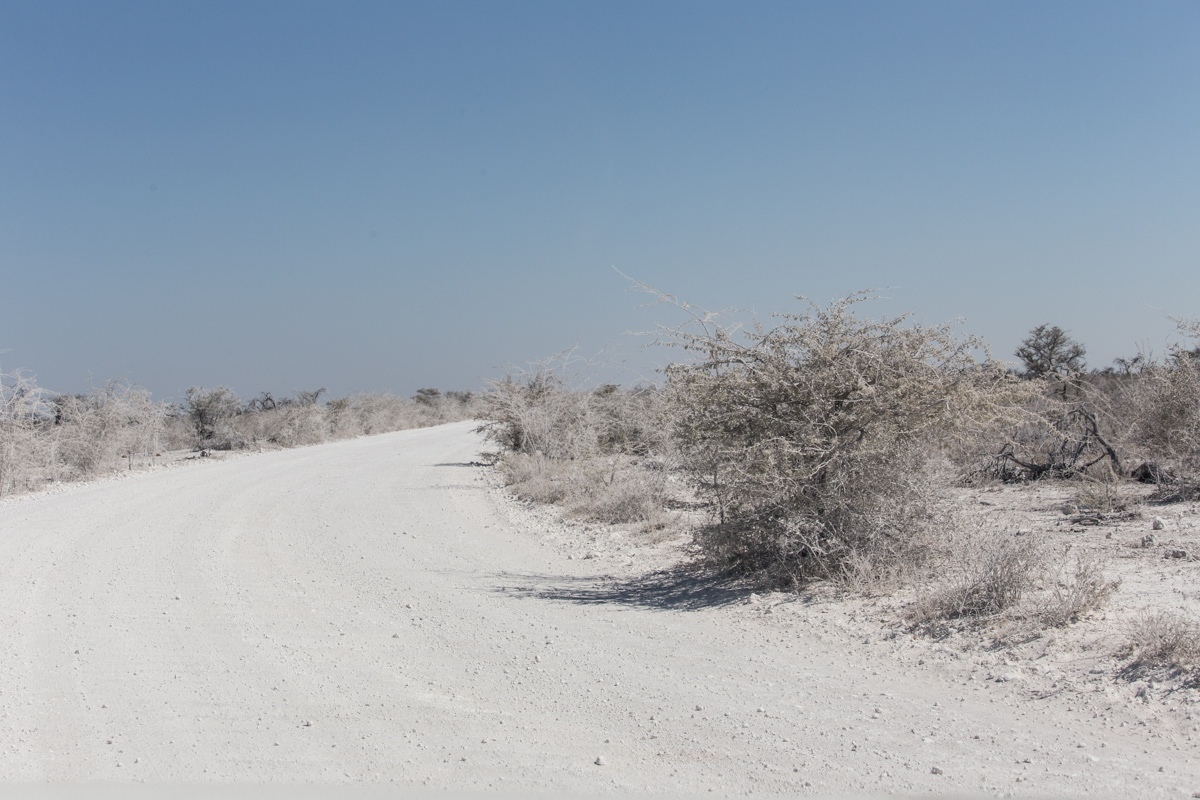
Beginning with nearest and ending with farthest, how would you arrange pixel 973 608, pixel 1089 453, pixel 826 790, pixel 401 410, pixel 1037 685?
pixel 826 790, pixel 1037 685, pixel 973 608, pixel 1089 453, pixel 401 410

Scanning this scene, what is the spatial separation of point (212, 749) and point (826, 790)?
3.27 m

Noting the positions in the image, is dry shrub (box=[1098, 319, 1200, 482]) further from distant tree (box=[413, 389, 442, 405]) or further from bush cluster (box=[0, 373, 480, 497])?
distant tree (box=[413, 389, 442, 405])

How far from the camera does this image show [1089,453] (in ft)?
48.3

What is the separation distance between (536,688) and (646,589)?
10.0 feet

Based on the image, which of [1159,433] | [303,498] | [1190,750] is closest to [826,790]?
[1190,750]

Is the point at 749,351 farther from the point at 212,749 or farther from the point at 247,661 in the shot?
the point at 212,749

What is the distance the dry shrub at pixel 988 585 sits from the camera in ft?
21.5

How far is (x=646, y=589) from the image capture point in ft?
29.0

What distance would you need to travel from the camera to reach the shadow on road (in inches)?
322

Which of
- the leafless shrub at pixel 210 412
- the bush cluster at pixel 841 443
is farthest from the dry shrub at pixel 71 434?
the bush cluster at pixel 841 443

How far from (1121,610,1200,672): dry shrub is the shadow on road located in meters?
3.14

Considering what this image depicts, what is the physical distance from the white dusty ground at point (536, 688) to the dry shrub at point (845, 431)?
70 cm

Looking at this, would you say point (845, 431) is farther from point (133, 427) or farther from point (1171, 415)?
point (133, 427)

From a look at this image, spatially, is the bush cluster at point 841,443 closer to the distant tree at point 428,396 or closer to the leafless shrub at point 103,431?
the leafless shrub at point 103,431
